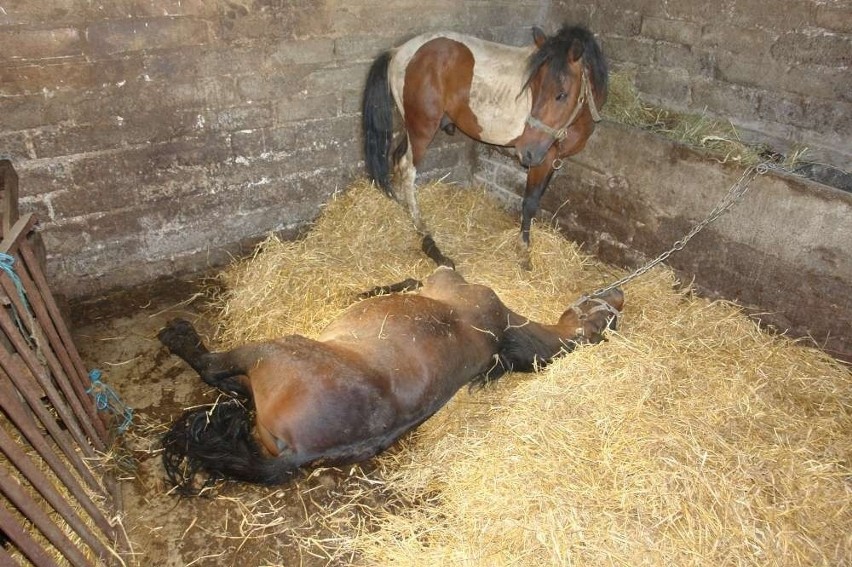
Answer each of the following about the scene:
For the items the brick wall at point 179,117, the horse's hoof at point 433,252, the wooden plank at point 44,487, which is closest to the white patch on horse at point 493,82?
the brick wall at point 179,117

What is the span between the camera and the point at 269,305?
3324 millimetres

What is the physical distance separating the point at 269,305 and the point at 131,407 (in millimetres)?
953

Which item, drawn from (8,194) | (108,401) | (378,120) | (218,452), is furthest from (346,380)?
(378,120)

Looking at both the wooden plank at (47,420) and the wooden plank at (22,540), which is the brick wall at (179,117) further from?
the wooden plank at (22,540)

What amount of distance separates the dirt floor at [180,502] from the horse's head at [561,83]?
8.66 ft

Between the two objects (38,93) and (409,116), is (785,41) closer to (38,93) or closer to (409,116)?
(409,116)

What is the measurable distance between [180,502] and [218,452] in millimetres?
390

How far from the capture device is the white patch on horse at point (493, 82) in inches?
147

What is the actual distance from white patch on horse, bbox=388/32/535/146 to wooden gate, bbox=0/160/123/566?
8.67 feet

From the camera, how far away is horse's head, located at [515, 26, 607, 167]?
342cm

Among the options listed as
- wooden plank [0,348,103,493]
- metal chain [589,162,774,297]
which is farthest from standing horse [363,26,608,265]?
wooden plank [0,348,103,493]

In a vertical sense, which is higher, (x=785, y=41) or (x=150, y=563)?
(x=785, y=41)

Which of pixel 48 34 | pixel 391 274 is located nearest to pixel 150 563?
pixel 391 274

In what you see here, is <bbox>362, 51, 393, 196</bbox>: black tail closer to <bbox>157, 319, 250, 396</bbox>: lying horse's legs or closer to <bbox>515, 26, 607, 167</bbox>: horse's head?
<bbox>515, 26, 607, 167</bbox>: horse's head
